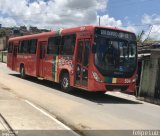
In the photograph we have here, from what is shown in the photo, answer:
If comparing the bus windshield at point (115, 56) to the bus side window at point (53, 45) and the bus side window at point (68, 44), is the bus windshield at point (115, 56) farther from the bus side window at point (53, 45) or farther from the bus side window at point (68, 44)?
the bus side window at point (53, 45)

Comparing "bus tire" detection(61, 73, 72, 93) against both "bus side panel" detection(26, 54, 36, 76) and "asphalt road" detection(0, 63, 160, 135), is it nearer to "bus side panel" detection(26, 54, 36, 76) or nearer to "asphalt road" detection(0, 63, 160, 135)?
"asphalt road" detection(0, 63, 160, 135)

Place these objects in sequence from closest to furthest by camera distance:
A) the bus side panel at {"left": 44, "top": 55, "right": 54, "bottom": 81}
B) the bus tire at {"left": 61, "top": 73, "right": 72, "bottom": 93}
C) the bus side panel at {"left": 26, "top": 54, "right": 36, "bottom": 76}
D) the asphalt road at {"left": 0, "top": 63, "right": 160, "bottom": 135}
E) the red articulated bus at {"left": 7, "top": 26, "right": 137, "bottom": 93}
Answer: the asphalt road at {"left": 0, "top": 63, "right": 160, "bottom": 135}
the red articulated bus at {"left": 7, "top": 26, "right": 137, "bottom": 93}
the bus tire at {"left": 61, "top": 73, "right": 72, "bottom": 93}
the bus side panel at {"left": 44, "top": 55, "right": 54, "bottom": 81}
the bus side panel at {"left": 26, "top": 54, "right": 36, "bottom": 76}

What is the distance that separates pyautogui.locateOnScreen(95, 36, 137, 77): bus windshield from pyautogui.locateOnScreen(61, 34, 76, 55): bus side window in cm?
211

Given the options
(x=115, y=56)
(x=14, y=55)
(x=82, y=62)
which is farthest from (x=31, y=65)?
(x=115, y=56)

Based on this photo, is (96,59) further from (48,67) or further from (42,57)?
(42,57)

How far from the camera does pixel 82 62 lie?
17.6 metres

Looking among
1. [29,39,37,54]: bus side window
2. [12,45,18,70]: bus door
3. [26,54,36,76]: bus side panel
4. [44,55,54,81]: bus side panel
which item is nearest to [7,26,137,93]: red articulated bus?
[44,55,54,81]: bus side panel

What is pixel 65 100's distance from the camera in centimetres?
1605

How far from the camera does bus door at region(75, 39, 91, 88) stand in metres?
17.2

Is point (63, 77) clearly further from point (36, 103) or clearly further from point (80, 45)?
point (36, 103)

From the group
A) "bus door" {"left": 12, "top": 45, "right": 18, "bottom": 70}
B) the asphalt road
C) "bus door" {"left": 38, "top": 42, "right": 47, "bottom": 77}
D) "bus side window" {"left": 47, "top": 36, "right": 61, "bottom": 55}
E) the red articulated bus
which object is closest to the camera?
the asphalt road

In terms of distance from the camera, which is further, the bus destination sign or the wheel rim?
the wheel rim

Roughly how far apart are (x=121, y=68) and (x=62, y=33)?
4.27 metres

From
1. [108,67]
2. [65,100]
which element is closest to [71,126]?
[65,100]
